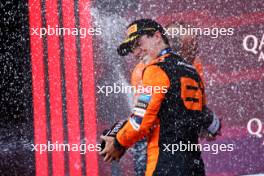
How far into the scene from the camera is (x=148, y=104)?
2.33 meters

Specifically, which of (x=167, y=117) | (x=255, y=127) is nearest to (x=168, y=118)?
(x=167, y=117)

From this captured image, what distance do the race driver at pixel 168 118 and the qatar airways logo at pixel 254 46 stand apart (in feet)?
0.96

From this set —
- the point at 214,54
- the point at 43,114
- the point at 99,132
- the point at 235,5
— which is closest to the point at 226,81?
the point at 214,54

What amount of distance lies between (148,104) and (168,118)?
0.10m

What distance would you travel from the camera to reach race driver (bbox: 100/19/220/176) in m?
2.33

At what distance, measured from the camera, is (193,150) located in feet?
7.99

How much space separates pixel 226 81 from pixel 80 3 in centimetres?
70

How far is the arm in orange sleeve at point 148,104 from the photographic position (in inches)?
91.6
